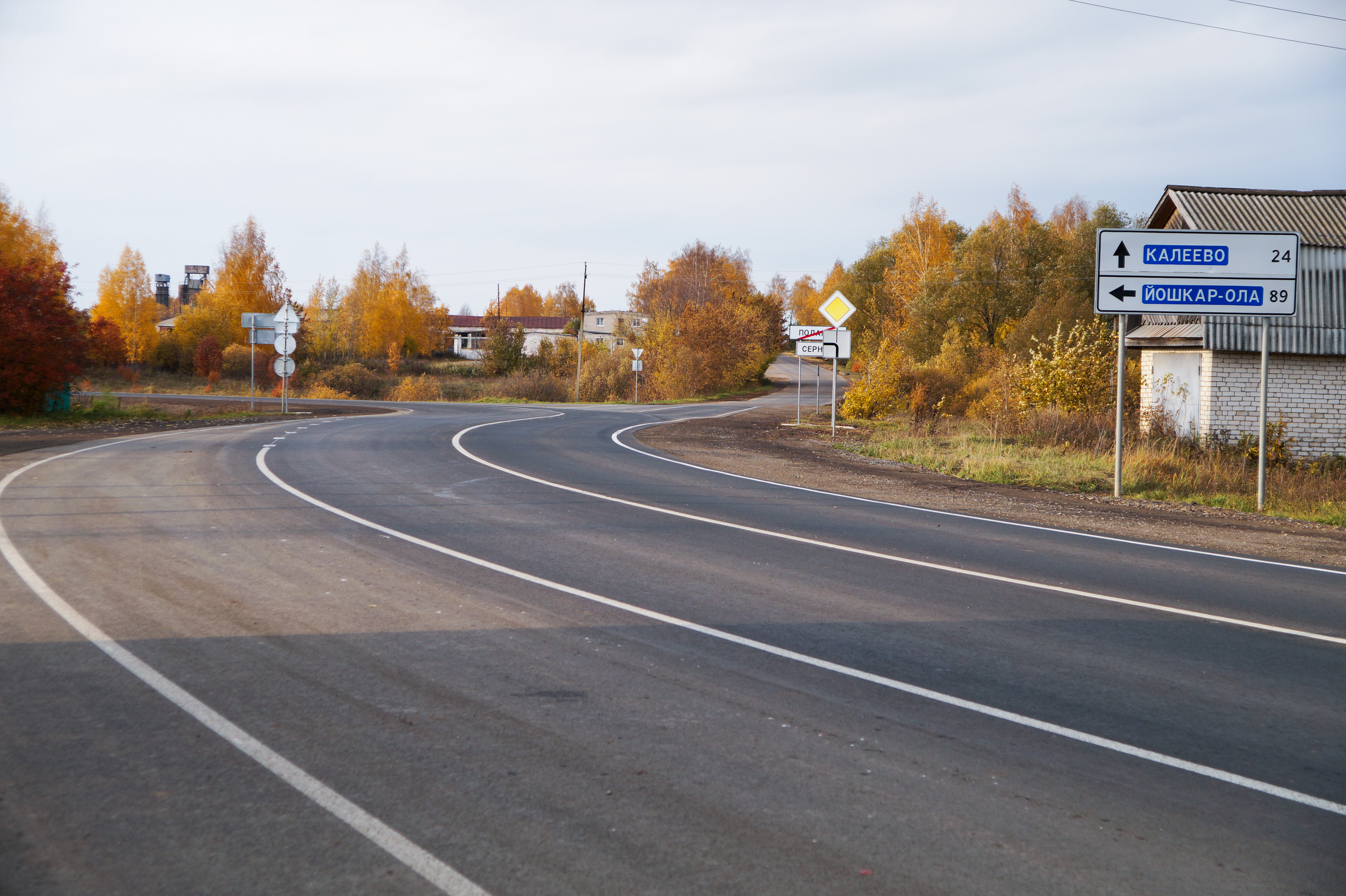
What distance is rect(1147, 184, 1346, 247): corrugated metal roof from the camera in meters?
22.1

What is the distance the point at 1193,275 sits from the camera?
1522 centimetres

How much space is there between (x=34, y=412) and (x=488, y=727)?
90.5 ft

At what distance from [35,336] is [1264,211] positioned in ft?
106

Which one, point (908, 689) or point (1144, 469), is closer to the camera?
point (908, 689)

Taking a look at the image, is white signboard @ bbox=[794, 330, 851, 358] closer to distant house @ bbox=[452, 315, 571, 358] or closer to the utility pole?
the utility pole

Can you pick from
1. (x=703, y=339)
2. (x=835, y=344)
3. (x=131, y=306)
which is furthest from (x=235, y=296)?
(x=835, y=344)

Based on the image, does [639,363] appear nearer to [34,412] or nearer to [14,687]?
[34,412]

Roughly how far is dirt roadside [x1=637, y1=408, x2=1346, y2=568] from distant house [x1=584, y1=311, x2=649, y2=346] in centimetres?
5058

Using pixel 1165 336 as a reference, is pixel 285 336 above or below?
above

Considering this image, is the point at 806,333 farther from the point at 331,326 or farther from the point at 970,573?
the point at 331,326

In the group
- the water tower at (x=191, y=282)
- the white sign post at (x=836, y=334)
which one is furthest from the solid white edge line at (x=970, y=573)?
the water tower at (x=191, y=282)

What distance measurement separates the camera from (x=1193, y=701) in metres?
5.38

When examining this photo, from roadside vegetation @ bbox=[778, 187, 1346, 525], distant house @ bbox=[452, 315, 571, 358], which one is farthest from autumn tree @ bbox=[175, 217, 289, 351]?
roadside vegetation @ bbox=[778, 187, 1346, 525]

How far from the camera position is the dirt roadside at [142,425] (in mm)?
20062
